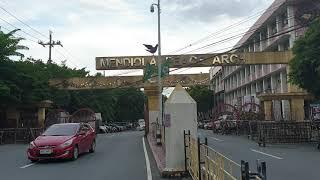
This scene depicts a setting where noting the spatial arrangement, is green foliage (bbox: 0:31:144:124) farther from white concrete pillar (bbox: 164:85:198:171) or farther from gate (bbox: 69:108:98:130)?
white concrete pillar (bbox: 164:85:198:171)

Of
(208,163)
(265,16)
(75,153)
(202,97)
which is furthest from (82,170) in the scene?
(202,97)

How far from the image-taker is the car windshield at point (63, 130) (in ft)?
59.8

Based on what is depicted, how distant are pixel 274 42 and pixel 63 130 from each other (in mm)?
35114

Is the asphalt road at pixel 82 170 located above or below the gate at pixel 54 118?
below

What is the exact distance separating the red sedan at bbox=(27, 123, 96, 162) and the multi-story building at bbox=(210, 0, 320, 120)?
15264mm

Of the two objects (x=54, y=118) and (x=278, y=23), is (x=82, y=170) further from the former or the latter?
(x=278, y=23)

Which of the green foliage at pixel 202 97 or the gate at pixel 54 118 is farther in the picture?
the green foliage at pixel 202 97

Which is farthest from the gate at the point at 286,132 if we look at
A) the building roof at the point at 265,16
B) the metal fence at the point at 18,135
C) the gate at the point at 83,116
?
the gate at the point at 83,116

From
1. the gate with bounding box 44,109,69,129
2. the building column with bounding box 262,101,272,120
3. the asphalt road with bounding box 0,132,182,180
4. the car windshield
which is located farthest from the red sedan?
the building column with bounding box 262,101,272,120

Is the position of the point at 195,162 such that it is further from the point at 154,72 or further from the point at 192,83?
the point at 192,83

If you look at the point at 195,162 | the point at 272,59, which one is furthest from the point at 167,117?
the point at 272,59

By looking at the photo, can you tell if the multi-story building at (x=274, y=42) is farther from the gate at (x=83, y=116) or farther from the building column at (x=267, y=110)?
the gate at (x=83, y=116)

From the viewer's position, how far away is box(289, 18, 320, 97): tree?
2450 cm

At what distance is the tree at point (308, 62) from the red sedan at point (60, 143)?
11824 millimetres
